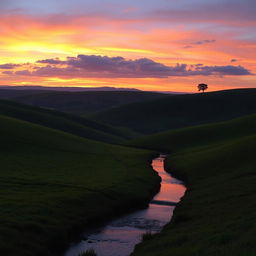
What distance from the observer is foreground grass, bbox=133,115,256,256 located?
26.6m

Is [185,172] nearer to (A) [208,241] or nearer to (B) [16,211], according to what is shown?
(B) [16,211]

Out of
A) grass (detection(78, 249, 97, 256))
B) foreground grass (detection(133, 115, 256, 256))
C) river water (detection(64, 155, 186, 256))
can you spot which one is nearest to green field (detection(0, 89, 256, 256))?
foreground grass (detection(133, 115, 256, 256))

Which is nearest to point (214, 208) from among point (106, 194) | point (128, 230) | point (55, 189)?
point (128, 230)

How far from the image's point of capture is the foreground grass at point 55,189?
33.9m

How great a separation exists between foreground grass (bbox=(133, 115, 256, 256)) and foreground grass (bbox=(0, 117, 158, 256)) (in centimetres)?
778

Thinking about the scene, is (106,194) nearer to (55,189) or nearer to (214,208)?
(55,189)

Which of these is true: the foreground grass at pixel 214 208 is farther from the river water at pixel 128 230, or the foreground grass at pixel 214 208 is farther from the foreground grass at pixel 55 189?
the foreground grass at pixel 55 189

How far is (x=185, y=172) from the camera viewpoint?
77.3m

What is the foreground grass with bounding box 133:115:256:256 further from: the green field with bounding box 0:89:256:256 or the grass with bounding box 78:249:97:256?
the grass with bounding box 78:249:97:256

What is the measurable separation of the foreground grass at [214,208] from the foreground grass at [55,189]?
778 cm

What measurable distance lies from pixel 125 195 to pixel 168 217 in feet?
30.3

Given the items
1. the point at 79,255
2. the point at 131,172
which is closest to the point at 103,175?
the point at 131,172

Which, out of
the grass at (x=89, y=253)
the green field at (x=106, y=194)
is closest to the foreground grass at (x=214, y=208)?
the green field at (x=106, y=194)

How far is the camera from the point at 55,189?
5206 centimetres
